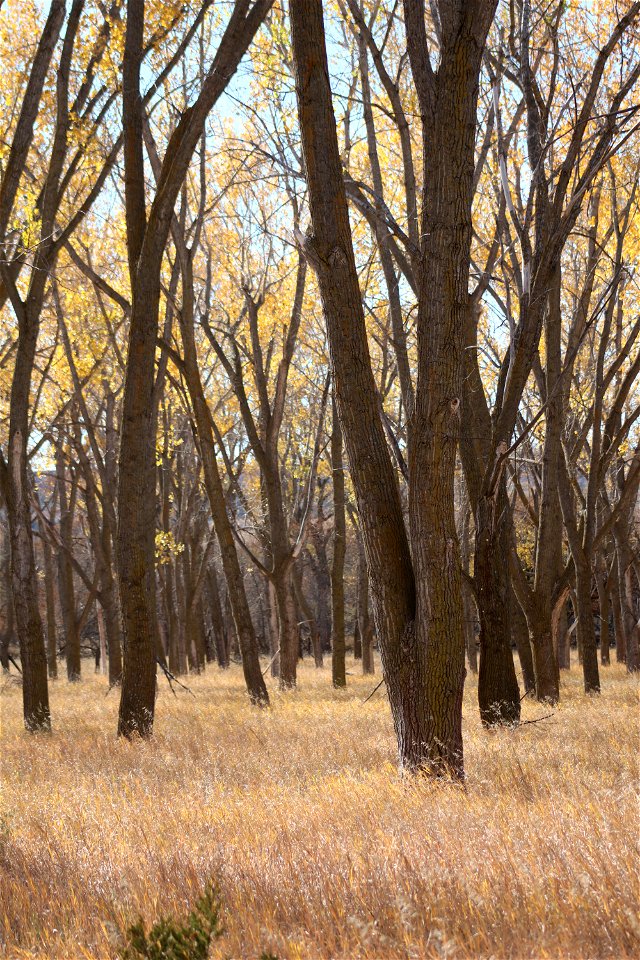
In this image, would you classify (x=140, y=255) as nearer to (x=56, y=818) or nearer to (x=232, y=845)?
(x=56, y=818)

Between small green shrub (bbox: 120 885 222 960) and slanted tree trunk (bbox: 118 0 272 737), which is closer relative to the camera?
small green shrub (bbox: 120 885 222 960)

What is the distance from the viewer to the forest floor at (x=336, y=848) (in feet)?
8.92

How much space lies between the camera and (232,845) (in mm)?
3830

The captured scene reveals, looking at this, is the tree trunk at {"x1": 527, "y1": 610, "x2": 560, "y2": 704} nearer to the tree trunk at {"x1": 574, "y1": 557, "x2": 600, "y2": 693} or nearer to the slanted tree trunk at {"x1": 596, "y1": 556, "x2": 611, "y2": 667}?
the tree trunk at {"x1": 574, "y1": 557, "x2": 600, "y2": 693}

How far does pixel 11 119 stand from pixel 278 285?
5412 millimetres

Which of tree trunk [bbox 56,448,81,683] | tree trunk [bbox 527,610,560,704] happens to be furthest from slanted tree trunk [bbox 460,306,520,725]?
tree trunk [bbox 56,448,81,683]

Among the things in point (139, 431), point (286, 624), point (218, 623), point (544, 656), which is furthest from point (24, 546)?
point (218, 623)

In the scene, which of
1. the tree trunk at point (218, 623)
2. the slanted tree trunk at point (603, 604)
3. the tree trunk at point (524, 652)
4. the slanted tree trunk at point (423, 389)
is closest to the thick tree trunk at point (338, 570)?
the tree trunk at point (524, 652)

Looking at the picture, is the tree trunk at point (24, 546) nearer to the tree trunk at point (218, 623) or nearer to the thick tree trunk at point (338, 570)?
the thick tree trunk at point (338, 570)

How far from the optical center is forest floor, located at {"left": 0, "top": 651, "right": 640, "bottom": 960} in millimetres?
2719

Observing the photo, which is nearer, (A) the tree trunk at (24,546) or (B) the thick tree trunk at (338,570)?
(A) the tree trunk at (24,546)

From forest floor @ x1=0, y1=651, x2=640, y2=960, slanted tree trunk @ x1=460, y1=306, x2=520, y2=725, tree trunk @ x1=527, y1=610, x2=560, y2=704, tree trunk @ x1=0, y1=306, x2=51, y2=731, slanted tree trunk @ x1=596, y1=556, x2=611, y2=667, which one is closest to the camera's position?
forest floor @ x1=0, y1=651, x2=640, y2=960

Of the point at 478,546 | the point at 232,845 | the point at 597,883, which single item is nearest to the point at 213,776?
the point at 232,845

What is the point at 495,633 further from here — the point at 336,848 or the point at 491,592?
the point at 336,848
